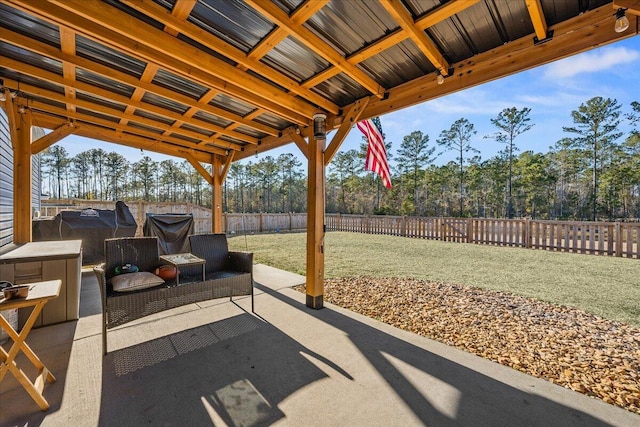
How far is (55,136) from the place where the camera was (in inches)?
172

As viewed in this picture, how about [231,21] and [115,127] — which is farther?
[115,127]

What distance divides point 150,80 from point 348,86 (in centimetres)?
222

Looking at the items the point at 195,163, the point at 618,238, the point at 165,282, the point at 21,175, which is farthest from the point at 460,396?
the point at 618,238

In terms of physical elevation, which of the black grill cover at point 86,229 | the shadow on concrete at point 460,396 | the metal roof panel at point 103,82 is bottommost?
the shadow on concrete at point 460,396

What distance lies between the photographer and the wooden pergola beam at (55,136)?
13.7 ft

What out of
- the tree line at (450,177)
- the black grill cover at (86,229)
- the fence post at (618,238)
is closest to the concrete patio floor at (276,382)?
the black grill cover at (86,229)

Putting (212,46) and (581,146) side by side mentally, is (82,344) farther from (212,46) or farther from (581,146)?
(581,146)

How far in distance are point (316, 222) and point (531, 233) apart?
8224 mm

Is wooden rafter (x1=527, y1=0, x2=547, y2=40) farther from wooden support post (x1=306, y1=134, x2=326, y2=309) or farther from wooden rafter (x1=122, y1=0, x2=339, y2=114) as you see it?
wooden support post (x1=306, y1=134, x2=326, y2=309)

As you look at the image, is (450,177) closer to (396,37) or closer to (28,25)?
(396,37)

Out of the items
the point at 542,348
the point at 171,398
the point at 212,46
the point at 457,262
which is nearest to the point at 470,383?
the point at 542,348

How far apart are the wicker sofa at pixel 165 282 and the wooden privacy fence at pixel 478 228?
21.1 ft

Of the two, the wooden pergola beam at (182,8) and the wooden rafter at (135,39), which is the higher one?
the wooden pergola beam at (182,8)

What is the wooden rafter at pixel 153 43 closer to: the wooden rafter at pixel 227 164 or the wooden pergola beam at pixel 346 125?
the wooden pergola beam at pixel 346 125
